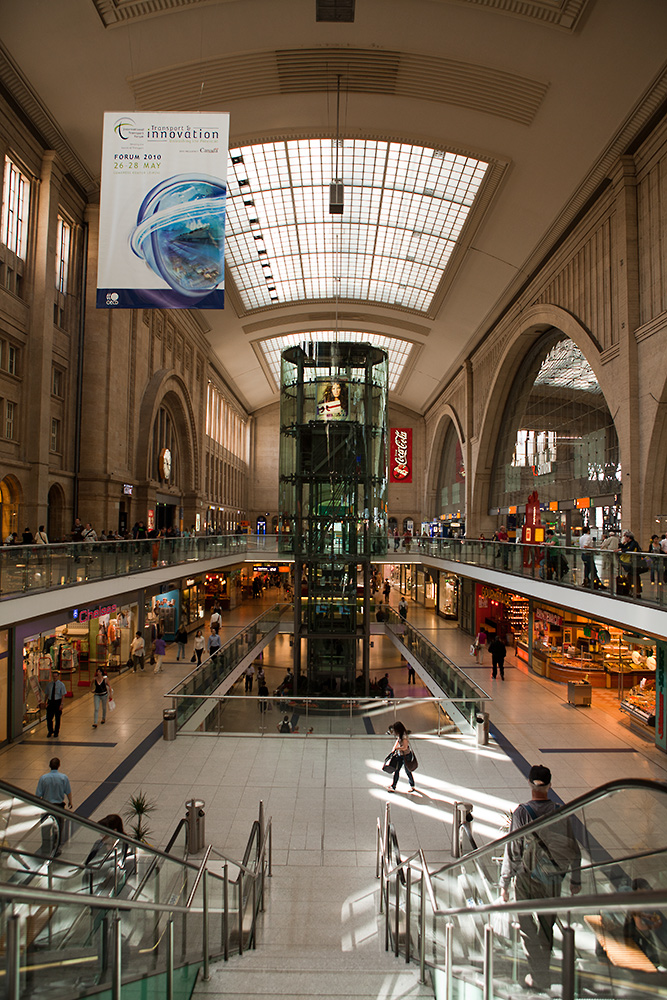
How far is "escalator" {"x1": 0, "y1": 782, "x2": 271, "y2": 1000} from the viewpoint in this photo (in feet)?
8.61

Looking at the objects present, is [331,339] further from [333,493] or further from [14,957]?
[14,957]

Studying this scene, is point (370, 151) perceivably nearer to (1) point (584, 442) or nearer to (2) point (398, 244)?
(2) point (398, 244)

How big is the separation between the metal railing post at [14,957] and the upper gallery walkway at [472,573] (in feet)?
26.3

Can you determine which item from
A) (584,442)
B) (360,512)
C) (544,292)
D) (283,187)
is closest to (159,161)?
(360,512)

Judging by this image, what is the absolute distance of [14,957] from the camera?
252 centimetres

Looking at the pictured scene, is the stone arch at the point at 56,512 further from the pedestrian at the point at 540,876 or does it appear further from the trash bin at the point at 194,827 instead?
the pedestrian at the point at 540,876

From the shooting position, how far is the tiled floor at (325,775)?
8.27 metres

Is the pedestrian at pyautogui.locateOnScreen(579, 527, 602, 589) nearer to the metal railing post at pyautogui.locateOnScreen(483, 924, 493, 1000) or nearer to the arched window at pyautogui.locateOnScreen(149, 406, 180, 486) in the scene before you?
the metal railing post at pyautogui.locateOnScreen(483, 924, 493, 1000)

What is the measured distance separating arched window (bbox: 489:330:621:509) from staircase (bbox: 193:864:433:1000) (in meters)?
15.4

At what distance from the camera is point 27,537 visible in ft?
44.2

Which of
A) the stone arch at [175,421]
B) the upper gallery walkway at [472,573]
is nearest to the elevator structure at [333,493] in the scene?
the upper gallery walkway at [472,573]

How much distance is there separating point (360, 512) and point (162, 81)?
14559 mm

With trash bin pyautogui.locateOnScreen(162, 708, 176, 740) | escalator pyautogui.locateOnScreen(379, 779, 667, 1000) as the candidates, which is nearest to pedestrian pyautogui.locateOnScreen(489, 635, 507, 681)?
trash bin pyautogui.locateOnScreen(162, 708, 176, 740)

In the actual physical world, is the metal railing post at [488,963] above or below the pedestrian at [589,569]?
below
